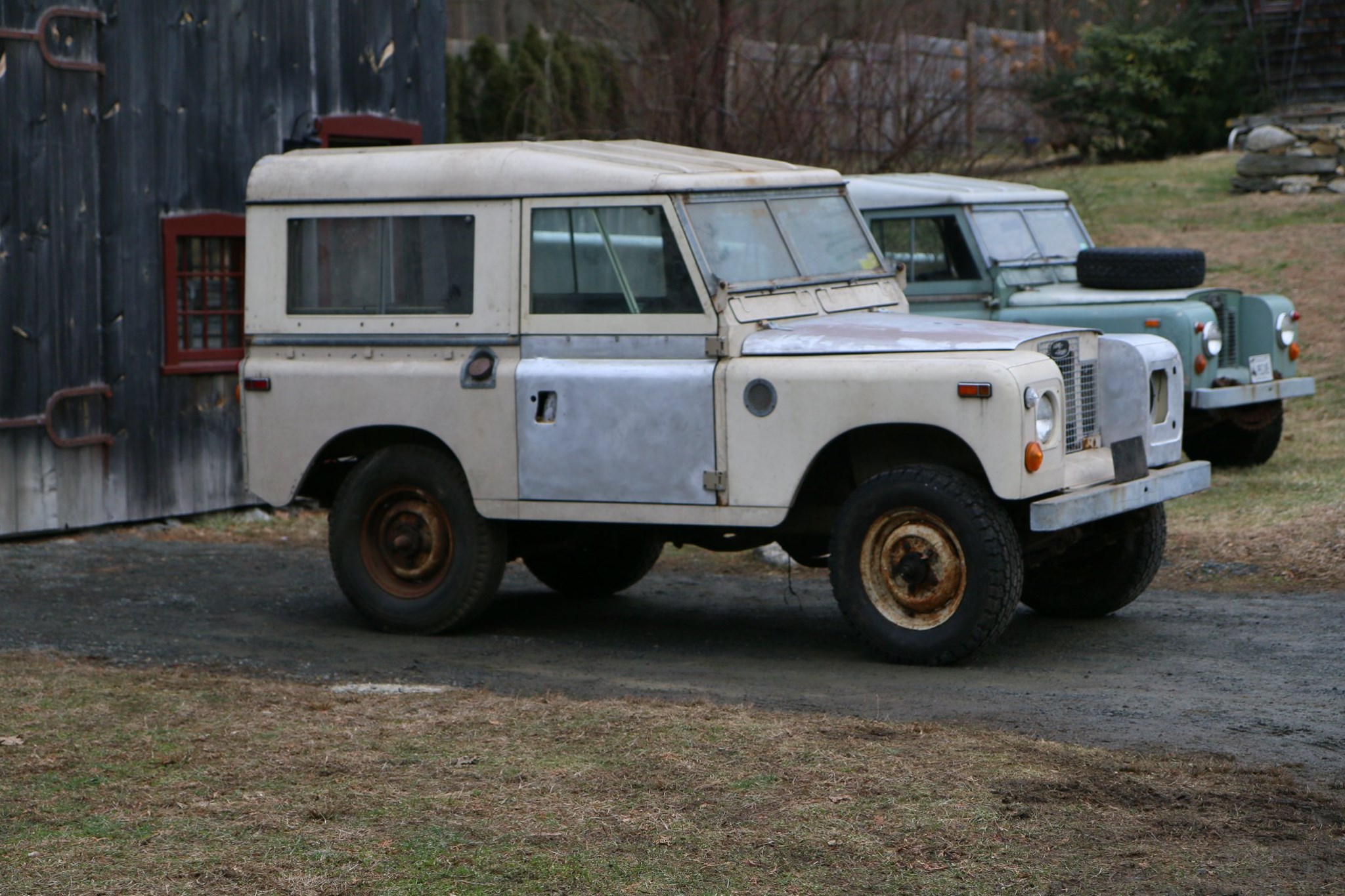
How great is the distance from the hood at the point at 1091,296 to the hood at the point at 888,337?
14.0 feet

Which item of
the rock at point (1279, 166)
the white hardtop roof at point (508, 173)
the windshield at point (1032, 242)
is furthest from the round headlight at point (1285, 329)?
the rock at point (1279, 166)

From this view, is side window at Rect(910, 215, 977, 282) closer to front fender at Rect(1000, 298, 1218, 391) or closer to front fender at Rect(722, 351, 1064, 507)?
front fender at Rect(1000, 298, 1218, 391)

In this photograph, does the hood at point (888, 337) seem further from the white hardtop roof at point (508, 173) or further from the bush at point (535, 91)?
the bush at point (535, 91)

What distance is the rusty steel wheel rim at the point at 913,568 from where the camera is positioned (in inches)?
265

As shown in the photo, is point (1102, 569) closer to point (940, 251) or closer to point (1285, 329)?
point (940, 251)

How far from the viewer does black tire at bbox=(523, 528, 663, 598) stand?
28.8 feet

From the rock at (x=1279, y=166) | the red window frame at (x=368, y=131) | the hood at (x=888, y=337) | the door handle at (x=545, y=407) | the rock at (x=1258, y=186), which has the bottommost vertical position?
the door handle at (x=545, y=407)

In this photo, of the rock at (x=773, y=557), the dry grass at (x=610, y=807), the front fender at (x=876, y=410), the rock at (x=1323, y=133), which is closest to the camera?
the dry grass at (x=610, y=807)

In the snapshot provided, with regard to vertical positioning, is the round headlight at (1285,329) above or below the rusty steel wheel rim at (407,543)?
above

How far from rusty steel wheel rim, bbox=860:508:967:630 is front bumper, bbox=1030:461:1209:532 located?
37cm

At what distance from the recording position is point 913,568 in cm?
677

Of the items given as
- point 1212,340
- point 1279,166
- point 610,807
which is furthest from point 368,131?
point 1279,166

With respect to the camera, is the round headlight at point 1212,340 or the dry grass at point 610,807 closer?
the dry grass at point 610,807

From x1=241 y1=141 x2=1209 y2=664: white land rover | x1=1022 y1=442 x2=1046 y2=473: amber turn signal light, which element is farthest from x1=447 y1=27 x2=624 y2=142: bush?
x1=1022 y1=442 x2=1046 y2=473: amber turn signal light
